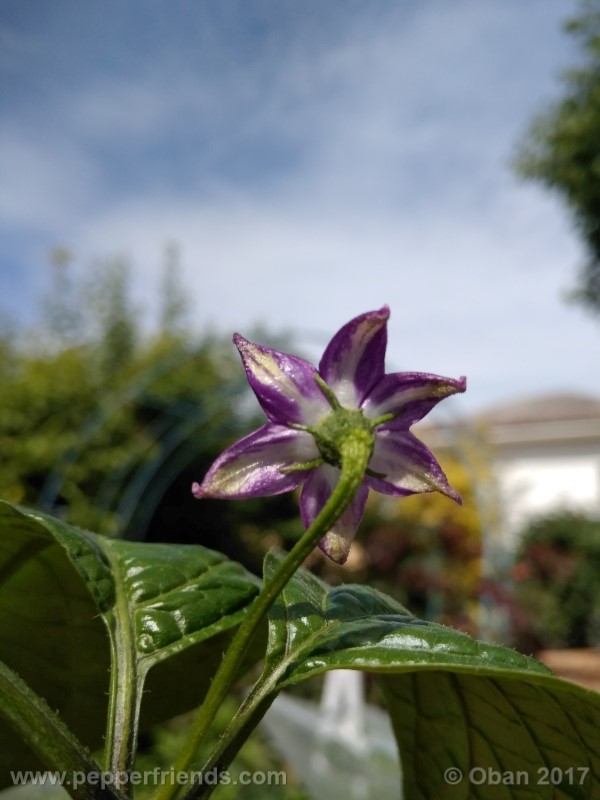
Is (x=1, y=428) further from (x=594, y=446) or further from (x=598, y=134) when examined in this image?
(x=594, y=446)

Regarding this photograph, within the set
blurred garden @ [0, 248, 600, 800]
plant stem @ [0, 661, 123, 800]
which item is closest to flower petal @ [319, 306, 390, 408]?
plant stem @ [0, 661, 123, 800]

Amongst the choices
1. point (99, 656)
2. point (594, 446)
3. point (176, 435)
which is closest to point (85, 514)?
point (176, 435)

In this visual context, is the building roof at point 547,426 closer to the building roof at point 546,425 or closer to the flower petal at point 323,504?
the building roof at point 546,425

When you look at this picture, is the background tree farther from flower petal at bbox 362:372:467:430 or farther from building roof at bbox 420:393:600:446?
flower petal at bbox 362:372:467:430

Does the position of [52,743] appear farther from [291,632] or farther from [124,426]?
[124,426]

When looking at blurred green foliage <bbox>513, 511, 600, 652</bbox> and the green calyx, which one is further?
blurred green foliage <bbox>513, 511, 600, 652</bbox>

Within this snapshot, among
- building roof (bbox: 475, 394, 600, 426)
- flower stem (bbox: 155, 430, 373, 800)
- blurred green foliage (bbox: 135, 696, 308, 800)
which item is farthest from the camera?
building roof (bbox: 475, 394, 600, 426)

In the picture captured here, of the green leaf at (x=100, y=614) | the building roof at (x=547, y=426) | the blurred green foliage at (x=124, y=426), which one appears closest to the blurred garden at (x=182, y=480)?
the blurred green foliage at (x=124, y=426)
